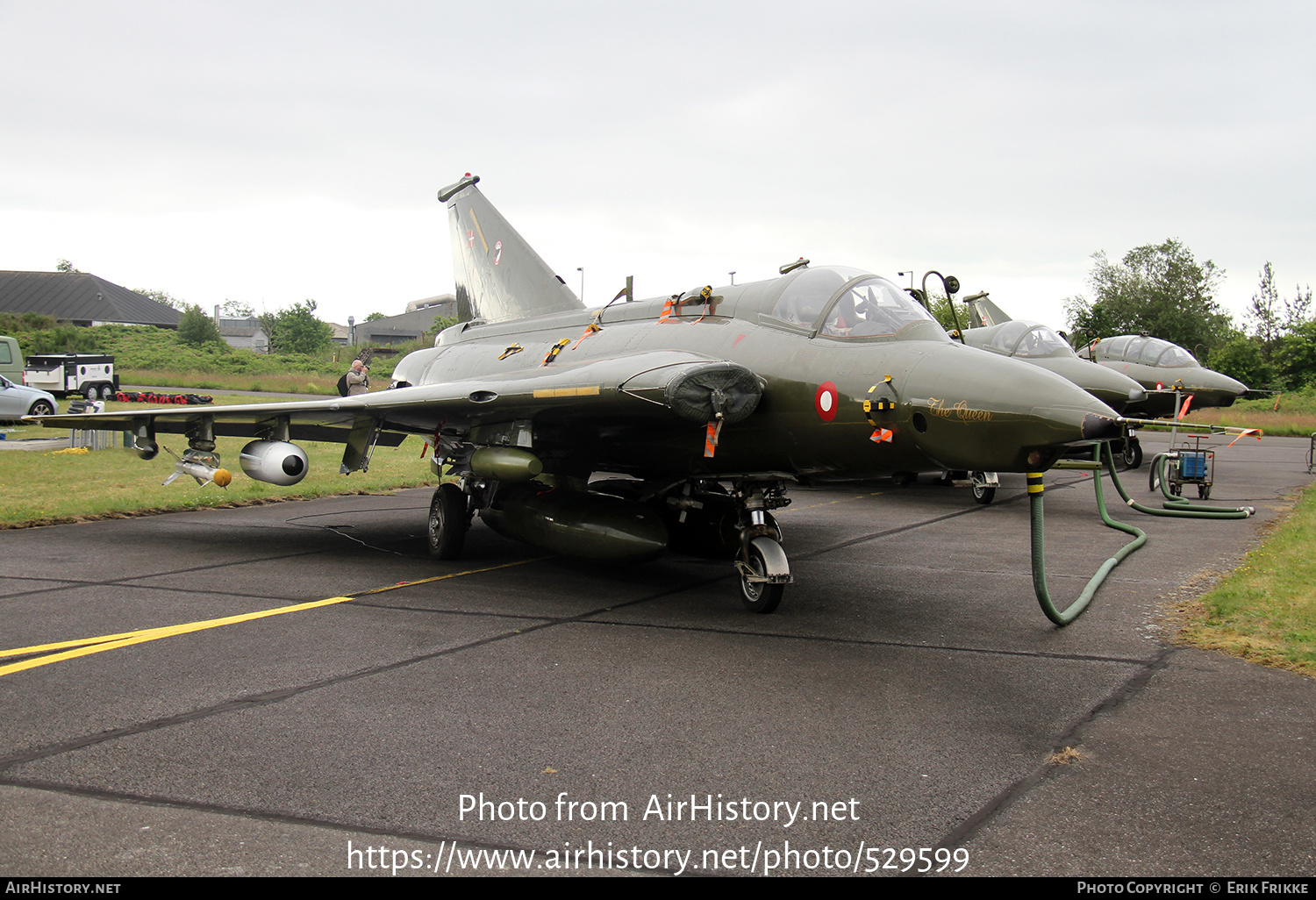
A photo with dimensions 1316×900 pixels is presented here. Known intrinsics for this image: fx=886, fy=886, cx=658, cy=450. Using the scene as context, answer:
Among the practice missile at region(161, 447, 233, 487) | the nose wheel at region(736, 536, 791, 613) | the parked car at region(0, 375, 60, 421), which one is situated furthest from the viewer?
the parked car at region(0, 375, 60, 421)

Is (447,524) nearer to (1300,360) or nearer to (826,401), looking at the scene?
(826,401)

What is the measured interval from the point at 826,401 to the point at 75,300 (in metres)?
91.2

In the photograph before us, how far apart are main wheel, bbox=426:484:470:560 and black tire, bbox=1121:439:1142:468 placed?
45.4 feet

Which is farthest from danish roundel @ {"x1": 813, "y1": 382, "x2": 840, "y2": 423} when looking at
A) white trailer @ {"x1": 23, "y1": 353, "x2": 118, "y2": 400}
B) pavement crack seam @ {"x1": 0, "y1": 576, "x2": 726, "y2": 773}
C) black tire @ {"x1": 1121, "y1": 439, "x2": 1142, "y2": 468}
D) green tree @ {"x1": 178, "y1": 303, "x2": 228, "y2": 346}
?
green tree @ {"x1": 178, "y1": 303, "x2": 228, "y2": 346}

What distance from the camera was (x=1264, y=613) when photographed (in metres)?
6.50

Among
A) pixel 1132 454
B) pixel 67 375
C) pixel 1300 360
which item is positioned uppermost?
pixel 1300 360

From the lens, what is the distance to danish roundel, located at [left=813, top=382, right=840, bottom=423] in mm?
6434

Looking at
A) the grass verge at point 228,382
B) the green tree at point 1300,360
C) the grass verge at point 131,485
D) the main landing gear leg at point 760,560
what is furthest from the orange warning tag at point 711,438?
the green tree at point 1300,360

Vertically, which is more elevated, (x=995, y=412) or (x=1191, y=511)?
(x=995, y=412)

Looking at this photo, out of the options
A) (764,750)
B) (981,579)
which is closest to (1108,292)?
(981,579)

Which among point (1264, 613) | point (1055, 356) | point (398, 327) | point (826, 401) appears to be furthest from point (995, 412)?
point (398, 327)

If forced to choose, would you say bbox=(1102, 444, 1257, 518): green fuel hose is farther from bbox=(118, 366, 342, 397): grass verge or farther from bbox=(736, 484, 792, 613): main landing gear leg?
bbox=(118, 366, 342, 397): grass verge
